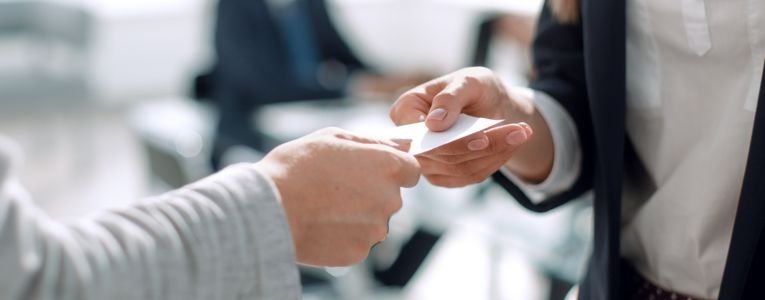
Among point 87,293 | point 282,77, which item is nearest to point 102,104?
point 282,77

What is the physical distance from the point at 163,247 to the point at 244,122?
7.60 ft

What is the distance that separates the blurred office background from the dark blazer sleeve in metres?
0.33

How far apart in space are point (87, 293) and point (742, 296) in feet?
2.09

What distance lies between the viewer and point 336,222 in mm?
789

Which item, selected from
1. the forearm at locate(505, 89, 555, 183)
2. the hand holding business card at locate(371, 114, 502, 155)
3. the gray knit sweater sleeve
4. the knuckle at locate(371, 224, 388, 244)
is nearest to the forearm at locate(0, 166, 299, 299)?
the gray knit sweater sleeve

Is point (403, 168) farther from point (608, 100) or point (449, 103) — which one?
point (608, 100)

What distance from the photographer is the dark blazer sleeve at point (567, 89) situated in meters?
1.13

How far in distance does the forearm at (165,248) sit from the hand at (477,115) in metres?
0.28

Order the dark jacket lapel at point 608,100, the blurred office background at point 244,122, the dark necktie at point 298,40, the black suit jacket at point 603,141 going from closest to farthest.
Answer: the black suit jacket at point 603,141, the dark jacket lapel at point 608,100, the blurred office background at point 244,122, the dark necktie at point 298,40

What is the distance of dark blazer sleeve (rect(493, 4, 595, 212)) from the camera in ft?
3.69

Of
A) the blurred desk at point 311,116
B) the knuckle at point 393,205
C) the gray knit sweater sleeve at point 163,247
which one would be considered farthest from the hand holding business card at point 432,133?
the blurred desk at point 311,116

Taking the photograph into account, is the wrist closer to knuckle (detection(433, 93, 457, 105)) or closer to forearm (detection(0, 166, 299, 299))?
forearm (detection(0, 166, 299, 299))

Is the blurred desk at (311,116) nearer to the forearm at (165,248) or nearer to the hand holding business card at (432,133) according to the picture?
the hand holding business card at (432,133)

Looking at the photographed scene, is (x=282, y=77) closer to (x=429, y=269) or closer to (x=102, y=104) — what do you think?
(x=429, y=269)
